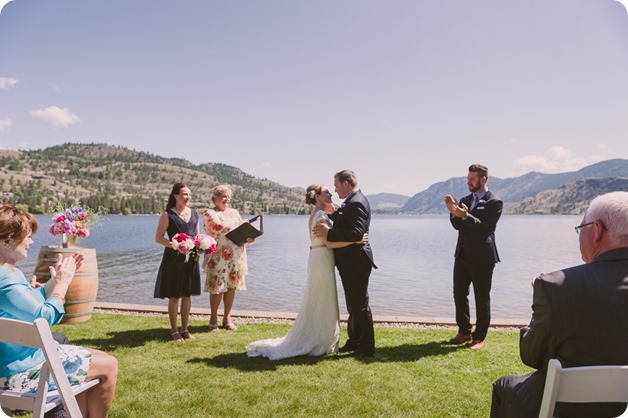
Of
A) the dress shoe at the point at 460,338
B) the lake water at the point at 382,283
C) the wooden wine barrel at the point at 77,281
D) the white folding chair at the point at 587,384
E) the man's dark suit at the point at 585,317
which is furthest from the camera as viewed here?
the lake water at the point at 382,283

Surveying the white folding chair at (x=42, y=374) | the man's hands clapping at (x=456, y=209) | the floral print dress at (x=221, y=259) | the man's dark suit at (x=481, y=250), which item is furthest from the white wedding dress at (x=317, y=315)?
the white folding chair at (x=42, y=374)

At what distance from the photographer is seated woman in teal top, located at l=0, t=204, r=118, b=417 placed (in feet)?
9.73

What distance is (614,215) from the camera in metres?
2.49

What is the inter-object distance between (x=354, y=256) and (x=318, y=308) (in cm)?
92

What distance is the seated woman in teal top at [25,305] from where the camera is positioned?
117 inches

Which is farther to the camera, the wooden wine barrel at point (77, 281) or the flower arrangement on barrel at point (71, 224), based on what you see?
the flower arrangement on barrel at point (71, 224)

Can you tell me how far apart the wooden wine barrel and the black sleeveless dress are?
1982 millimetres

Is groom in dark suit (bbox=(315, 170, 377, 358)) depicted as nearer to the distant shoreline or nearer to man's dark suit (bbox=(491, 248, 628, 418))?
the distant shoreline

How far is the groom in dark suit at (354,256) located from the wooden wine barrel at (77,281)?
453cm

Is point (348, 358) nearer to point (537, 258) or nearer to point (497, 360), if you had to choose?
point (497, 360)

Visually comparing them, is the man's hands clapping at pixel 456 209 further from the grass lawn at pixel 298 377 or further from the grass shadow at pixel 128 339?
the grass shadow at pixel 128 339

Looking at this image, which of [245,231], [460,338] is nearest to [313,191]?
[245,231]

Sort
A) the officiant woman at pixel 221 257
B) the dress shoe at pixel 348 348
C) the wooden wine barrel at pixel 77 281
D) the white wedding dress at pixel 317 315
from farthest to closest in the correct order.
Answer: the wooden wine barrel at pixel 77 281 → the officiant woman at pixel 221 257 → the dress shoe at pixel 348 348 → the white wedding dress at pixel 317 315

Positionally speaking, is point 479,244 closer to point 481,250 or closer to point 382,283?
point 481,250
